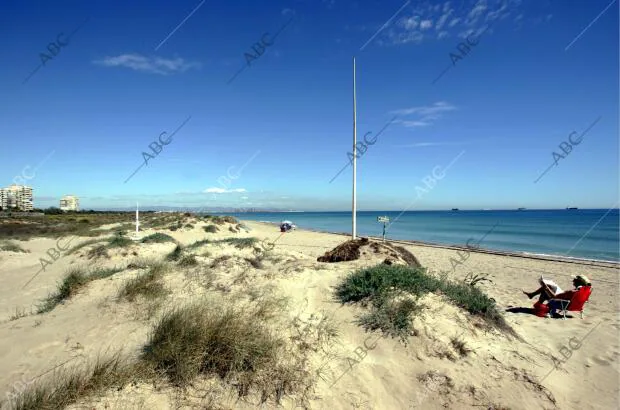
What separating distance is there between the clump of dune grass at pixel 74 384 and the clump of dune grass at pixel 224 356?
10.4 inches

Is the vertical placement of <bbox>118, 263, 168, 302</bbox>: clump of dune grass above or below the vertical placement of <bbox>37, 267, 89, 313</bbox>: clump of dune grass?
above

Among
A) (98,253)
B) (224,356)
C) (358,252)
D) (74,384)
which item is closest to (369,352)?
(224,356)

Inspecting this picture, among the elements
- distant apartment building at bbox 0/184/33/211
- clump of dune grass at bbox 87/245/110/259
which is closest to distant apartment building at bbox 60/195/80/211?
distant apartment building at bbox 0/184/33/211

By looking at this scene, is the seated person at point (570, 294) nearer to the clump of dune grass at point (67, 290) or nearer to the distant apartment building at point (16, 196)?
the clump of dune grass at point (67, 290)

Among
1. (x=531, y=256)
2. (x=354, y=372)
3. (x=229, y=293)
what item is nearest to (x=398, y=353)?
(x=354, y=372)

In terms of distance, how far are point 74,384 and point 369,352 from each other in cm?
365

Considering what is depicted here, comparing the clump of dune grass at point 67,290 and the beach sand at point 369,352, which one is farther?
the clump of dune grass at point 67,290

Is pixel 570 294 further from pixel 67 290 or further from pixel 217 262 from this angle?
pixel 67 290

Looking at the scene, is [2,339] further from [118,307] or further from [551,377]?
[551,377]

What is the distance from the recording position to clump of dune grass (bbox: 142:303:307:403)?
12.9 ft

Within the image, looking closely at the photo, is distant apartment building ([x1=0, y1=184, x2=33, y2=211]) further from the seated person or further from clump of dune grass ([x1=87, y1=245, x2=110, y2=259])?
the seated person

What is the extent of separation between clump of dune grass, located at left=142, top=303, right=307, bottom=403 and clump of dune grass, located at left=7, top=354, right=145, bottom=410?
0.26 m

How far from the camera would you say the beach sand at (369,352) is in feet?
13.8

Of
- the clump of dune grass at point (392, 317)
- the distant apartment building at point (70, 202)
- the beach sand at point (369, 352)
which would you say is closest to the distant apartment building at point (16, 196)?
the distant apartment building at point (70, 202)
